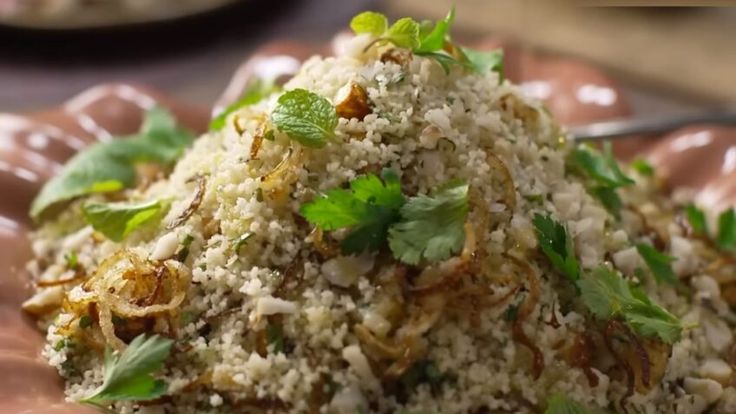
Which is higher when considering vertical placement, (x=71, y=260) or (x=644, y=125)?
(x=71, y=260)

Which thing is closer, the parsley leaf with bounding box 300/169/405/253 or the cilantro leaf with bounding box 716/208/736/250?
the parsley leaf with bounding box 300/169/405/253

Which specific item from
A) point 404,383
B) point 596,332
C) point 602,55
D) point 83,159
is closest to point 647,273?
point 596,332

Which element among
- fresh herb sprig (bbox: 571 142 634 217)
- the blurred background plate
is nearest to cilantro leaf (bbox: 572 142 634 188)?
fresh herb sprig (bbox: 571 142 634 217)

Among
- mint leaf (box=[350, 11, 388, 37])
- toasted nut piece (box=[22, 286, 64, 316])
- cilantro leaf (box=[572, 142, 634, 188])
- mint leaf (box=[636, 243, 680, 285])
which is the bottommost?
mint leaf (box=[636, 243, 680, 285])

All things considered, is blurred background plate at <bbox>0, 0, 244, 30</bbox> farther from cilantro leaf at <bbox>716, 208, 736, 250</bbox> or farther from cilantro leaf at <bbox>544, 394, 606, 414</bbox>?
cilantro leaf at <bbox>544, 394, 606, 414</bbox>

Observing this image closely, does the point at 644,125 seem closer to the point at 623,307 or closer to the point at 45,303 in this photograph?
the point at 623,307

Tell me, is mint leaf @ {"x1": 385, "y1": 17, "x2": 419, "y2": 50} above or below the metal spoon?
above

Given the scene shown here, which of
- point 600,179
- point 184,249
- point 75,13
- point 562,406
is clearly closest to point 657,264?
point 600,179

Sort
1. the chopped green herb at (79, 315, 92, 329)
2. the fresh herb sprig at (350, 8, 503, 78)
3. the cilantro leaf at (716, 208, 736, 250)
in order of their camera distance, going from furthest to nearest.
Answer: the cilantro leaf at (716, 208, 736, 250) < the fresh herb sprig at (350, 8, 503, 78) < the chopped green herb at (79, 315, 92, 329)
